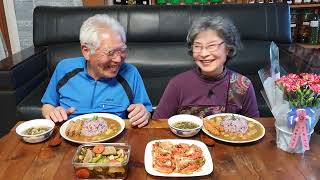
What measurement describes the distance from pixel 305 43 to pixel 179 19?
1733mm

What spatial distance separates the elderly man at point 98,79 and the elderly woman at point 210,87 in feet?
0.59

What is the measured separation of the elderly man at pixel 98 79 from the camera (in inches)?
61.7

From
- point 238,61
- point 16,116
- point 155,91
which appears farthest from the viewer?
point 238,61

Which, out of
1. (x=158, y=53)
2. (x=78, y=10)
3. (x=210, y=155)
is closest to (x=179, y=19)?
(x=158, y=53)

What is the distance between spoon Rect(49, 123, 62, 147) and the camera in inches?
49.1

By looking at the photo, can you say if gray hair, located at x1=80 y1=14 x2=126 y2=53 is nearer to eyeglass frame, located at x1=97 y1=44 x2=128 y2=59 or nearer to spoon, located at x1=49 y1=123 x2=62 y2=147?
eyeglass frame, located at x1=97 y1=44 x2=128 y2=59

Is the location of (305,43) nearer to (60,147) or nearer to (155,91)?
(155,91)

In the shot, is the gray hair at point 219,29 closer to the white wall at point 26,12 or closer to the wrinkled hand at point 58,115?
the wrinkled hand at point 58,115

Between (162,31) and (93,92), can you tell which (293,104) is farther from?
(162,31)

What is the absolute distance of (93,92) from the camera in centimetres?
168

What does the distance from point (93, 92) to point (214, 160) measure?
80 centimetres

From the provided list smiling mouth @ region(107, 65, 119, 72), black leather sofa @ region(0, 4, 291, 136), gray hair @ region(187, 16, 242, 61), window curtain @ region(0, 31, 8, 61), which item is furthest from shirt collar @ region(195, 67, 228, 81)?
window curtain @ region(0, 31, 8, 61)

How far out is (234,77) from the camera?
167cm

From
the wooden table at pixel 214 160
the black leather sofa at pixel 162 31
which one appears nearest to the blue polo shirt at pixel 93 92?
the wooden table at pixel 214 160
